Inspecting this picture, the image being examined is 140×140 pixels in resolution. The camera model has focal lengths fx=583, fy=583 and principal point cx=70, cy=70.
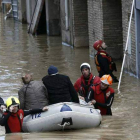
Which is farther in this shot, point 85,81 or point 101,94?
point 85,81

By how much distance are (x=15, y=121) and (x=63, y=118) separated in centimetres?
86

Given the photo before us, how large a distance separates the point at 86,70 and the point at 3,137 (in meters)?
2.53

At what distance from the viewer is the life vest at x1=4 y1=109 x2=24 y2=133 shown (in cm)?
1038

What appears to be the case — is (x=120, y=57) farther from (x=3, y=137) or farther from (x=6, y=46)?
(x=3, y=137)

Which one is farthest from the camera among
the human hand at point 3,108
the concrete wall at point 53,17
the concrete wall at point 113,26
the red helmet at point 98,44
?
the concrete wall at point 53,17

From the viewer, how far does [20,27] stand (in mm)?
36438

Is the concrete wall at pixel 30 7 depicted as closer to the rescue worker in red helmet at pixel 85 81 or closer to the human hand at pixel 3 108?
the rescue worker in red helmet at pixel 85 81

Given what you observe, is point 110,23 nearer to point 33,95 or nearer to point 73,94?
point 73,94

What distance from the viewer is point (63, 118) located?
1045cm

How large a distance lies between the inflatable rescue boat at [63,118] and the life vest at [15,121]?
30 cm

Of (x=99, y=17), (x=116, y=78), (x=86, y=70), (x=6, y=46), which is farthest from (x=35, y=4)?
(x=86, y=70)

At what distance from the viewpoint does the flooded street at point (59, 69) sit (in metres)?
10.5

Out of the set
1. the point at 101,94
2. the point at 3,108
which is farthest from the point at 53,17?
the point at 3,108

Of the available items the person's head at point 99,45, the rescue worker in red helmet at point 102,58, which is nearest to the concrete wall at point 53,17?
the rescue worker in red helmet at point 102,58
